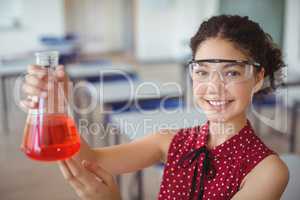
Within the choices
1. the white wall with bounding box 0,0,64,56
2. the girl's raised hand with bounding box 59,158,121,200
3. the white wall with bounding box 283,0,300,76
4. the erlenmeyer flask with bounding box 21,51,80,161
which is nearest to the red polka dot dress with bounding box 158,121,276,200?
the girl's raised hand with bounding box 59,158,121,200

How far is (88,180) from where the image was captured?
88cm

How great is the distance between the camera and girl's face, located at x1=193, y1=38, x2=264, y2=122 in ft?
3.38

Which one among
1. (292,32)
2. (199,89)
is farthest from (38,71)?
(292,32)

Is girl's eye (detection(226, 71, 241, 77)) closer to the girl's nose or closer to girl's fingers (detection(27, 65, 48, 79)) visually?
the girl's nose

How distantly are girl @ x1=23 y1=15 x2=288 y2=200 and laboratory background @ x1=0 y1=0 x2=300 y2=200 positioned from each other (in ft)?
0.52

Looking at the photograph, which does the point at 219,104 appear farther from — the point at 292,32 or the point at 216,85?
the point at 292,32

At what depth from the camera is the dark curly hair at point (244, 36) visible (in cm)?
105

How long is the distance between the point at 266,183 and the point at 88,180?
15.9 inches

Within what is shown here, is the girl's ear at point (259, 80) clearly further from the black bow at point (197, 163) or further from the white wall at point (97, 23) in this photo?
the white wall at point (97, 23)

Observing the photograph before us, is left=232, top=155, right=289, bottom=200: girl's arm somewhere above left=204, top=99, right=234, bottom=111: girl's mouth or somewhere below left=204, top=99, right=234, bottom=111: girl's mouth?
below

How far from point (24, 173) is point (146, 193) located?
95 centimetres

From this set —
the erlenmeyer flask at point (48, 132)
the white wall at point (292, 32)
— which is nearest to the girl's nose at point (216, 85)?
the erlenmeyer flask at point (48, 132)

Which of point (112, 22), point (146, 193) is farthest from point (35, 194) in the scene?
point (112, 22)

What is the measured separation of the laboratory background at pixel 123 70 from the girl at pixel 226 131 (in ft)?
0.52
